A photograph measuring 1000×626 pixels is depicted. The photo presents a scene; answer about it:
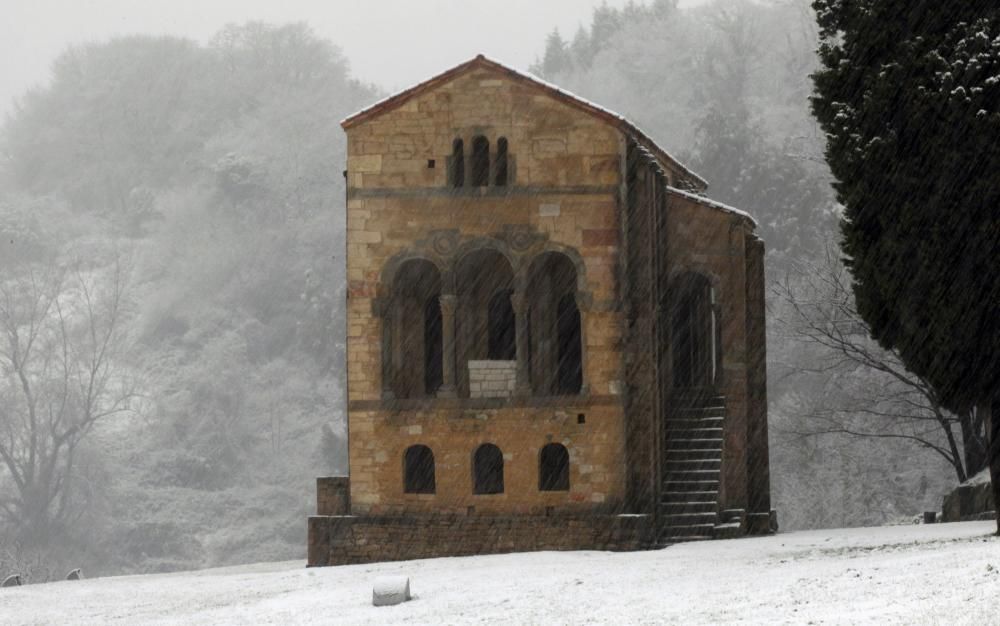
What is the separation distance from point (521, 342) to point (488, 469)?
3.12m

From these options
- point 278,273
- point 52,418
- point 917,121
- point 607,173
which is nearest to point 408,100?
point 607,173

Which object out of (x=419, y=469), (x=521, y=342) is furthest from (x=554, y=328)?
(x=419, y=469)

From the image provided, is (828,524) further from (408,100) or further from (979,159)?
(979,159)

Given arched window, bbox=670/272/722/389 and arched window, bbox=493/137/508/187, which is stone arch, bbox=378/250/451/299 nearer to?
arched window, bbox=493/137/508/187

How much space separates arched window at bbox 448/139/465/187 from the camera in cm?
3434

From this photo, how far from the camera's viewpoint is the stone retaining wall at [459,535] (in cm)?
3291

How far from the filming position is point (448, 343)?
113ft

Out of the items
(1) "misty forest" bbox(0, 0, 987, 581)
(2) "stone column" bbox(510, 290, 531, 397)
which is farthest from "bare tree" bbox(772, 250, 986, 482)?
(2) "stone column" bbox(510, 290, 531, 397)

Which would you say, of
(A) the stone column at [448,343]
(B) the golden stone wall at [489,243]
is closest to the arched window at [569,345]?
(B) the golden stone wall at [489,243]

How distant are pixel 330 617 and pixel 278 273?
8431 cm

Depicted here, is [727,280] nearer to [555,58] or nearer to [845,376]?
[845,376]

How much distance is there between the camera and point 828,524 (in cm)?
6234

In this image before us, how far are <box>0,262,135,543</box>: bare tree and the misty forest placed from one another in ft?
0.71

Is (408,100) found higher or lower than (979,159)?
higher
